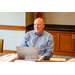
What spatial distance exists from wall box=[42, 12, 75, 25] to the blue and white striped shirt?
2666 millimetres

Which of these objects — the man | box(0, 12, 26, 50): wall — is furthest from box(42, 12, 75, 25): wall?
the man

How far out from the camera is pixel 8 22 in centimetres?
439

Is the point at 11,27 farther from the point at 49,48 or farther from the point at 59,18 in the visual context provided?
the point at 49,48

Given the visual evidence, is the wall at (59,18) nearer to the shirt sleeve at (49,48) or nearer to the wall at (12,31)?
the wall at (12,31)

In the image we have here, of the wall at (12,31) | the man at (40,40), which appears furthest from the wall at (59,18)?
the man at (40,40)

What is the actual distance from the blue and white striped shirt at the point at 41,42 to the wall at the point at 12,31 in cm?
171

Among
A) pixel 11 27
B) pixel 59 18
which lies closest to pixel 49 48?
pixel 11 27

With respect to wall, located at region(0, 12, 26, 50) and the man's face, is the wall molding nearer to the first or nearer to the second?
wall, located at region(0, 12, 26, 50)

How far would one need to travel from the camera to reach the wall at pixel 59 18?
509cm

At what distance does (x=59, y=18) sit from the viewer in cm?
520

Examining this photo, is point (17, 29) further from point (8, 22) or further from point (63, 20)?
point (63, 20)
